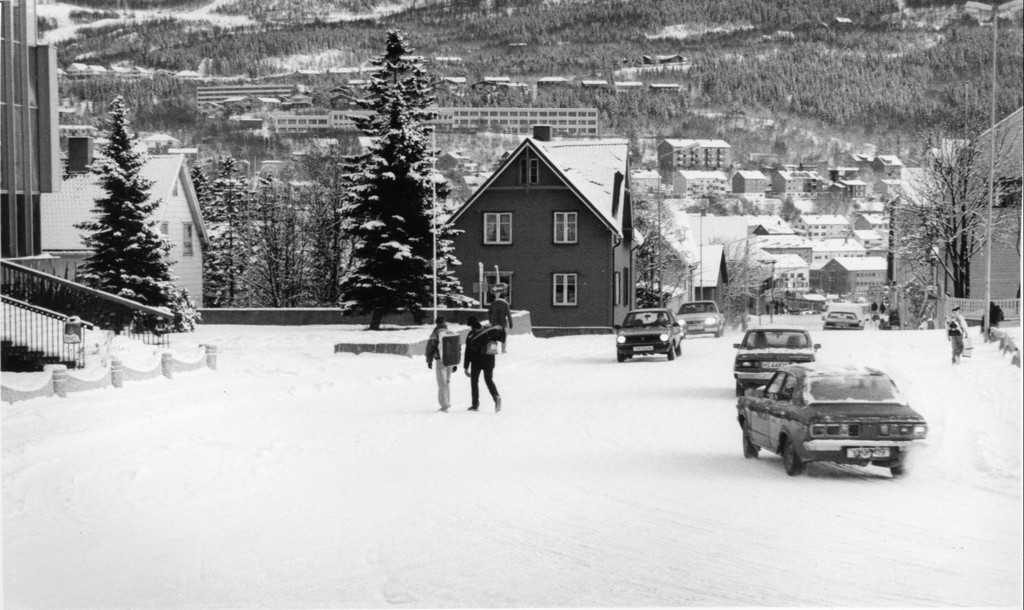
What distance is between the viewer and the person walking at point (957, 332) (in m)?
12.8

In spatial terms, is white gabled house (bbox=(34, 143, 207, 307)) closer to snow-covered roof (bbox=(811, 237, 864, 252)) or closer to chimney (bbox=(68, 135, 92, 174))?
chimney (bbox=(68, 135, 92, 174))

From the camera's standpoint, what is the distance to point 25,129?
1656 cm

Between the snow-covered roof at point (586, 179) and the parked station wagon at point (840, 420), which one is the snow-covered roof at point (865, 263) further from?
the parked station wagon at point (840, 420)

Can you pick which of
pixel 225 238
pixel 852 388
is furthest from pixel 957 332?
pixel 225 238

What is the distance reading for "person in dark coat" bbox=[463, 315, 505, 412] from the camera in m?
18.6

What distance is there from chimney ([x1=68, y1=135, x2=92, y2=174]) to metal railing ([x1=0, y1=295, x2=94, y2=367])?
3.20 metres

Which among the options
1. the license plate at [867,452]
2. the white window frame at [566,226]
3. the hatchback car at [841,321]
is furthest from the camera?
the hatchback car at [841,321]

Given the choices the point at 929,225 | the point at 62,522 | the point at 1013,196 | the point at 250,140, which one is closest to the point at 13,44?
the point at 250,140

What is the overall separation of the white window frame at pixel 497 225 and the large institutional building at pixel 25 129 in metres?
14.6

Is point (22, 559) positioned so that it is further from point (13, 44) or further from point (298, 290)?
point (298, 290)

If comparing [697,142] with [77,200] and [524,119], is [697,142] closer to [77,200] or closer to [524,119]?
[524,119]

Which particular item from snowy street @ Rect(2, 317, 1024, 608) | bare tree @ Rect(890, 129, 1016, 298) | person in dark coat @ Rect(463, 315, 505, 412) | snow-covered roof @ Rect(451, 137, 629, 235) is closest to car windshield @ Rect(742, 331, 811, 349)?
bare tree @ Rect(890, 129, 1016, 298)

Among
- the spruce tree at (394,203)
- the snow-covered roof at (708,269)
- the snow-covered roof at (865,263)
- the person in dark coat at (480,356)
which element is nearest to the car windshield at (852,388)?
the person in dark coat at (480,356)

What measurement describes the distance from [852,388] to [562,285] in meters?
16.7
